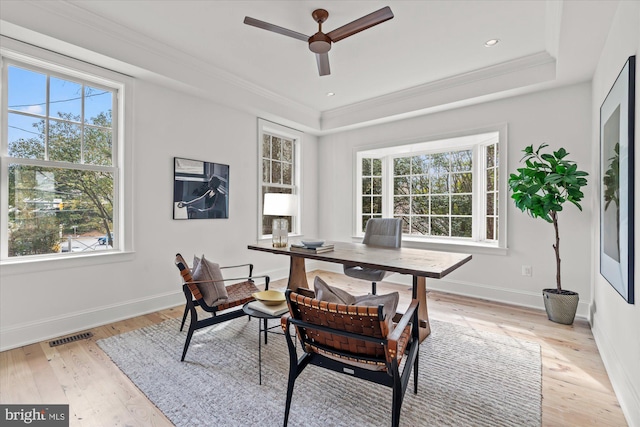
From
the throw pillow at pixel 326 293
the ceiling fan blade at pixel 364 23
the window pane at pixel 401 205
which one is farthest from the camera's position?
the window pane at pixel 401 205

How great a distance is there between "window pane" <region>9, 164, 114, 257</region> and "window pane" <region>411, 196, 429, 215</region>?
13.1 feet

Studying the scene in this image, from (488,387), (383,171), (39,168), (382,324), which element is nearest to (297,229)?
(383,171)

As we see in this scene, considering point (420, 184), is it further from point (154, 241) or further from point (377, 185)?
point (154, 241)

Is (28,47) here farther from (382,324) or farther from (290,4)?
(382,324)

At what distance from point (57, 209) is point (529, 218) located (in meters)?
4.83

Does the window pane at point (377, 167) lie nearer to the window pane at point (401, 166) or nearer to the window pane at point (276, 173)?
the window pane at point (401, 166)

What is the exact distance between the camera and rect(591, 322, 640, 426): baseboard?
62.9 inches

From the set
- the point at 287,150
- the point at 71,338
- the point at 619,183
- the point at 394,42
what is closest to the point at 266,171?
the point at 287,150

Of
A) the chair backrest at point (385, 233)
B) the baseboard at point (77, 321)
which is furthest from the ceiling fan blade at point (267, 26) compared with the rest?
the baseboard at point (77, 321)

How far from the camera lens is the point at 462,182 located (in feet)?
14.7

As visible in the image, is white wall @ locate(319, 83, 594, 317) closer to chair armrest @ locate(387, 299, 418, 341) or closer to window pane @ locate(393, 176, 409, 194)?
window pane @ locate(393, 176, 409, 194)

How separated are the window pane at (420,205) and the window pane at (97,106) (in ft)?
13.4

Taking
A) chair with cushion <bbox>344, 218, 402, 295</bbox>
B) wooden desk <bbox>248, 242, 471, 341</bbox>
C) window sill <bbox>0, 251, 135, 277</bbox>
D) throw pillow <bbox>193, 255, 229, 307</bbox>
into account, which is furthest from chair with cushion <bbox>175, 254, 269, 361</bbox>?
chair with cushion <bbox>344, 218, 402, 295</bbox>

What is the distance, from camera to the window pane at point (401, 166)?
5.02m
